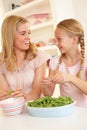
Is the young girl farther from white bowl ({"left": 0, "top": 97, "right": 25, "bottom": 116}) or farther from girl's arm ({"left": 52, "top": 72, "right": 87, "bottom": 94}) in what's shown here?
white bowl ({"left": 0, "top": 97, "right": 25, "bottom": 116})

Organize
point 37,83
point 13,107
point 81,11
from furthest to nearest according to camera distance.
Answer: point 81,11 < point 37,83 < point 13,107

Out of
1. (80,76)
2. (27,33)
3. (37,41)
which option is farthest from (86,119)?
(37,41)

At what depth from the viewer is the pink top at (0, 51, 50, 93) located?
174cm

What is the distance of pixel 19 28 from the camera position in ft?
5.75

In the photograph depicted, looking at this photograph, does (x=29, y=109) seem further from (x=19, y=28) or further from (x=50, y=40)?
(x=50, y=40)

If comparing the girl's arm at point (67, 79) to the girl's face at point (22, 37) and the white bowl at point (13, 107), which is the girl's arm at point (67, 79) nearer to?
the white bowl at point (13, 107)

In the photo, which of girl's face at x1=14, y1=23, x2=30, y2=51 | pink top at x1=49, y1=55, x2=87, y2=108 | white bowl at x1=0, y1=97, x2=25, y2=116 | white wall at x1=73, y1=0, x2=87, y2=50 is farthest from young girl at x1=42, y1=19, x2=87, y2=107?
white wall at x1=73, y1=0, x2=87, y2=50

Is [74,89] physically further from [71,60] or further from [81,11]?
[81,11]

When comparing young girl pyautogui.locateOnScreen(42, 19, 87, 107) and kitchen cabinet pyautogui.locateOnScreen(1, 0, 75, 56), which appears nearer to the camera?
young girl pyautogui.locateOnScreen(42, 19, 87, 107)

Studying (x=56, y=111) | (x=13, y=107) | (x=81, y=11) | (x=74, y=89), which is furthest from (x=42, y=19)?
(x=56, y=111)

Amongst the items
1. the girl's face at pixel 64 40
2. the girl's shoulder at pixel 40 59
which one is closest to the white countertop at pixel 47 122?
the girl's face at pixel 64 40

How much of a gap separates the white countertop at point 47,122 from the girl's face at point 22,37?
30.1 inches

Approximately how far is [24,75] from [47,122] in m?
0.83

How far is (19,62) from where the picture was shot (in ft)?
5.90
